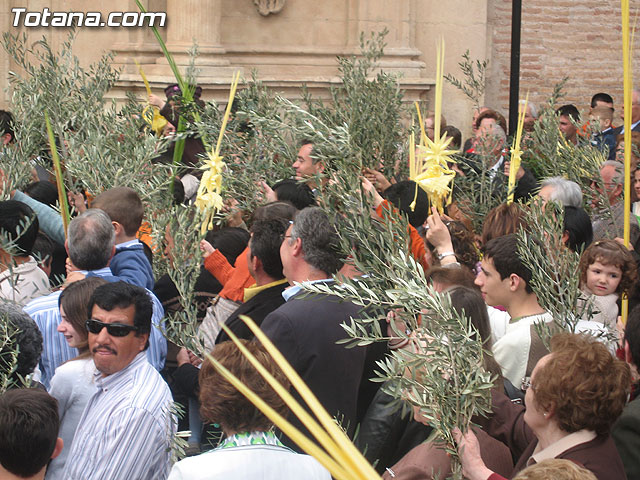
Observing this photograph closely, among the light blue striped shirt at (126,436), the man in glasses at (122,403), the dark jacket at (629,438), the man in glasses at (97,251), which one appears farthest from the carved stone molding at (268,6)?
the dark jacket at (629,438)

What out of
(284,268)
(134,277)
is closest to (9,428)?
(284,268)

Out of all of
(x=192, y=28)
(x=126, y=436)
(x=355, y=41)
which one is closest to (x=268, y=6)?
(x=355, y=41)

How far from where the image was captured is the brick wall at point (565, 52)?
14523mm

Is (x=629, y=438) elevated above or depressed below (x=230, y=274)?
below

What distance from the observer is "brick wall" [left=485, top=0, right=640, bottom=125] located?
14523 mm

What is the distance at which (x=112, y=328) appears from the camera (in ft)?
11.7

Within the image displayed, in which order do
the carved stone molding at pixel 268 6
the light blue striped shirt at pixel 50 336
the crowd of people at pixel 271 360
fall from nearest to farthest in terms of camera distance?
the crowd of people at pixel 271 360 → the light blue striped shirt at pixel 50 336 → the carved stone molding at pixel 268 6

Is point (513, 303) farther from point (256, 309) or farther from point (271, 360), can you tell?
point (271, 360)

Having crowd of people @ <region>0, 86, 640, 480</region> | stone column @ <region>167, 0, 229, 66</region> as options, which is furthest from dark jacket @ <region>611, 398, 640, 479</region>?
stone column @ <region>167, 0, 229, 66</region>

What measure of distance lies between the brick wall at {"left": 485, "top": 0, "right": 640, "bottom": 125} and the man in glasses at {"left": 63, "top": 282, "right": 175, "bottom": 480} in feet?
37.8

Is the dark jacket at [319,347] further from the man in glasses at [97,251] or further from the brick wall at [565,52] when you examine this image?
the brick wall at [565,52]

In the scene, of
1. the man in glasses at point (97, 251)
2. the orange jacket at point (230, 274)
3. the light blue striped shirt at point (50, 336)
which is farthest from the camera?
the orange jacket at point (230, 274)

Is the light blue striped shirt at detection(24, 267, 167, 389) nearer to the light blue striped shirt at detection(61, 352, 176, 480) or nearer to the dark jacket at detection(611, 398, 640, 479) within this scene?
the light blue striped shirt at detection(61, 352, 176, 480)

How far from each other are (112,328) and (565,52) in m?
12.4
